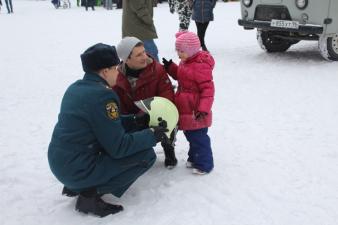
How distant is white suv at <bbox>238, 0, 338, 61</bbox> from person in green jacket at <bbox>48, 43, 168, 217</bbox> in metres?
5.15

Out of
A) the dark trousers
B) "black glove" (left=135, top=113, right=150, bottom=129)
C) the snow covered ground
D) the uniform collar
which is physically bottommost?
the snow covered ground

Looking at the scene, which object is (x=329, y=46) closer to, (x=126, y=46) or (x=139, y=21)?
(x=139, y=21)

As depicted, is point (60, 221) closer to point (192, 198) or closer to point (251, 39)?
point (192, 198)

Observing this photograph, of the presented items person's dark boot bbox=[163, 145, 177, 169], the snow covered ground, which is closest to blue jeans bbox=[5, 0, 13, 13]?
the snow covered ground

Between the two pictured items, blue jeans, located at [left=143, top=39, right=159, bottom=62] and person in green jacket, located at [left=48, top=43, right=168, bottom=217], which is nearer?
person in green jacket, located at [left=48, top=43, right=168, bottom=217]

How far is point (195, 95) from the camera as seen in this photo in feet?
12.5

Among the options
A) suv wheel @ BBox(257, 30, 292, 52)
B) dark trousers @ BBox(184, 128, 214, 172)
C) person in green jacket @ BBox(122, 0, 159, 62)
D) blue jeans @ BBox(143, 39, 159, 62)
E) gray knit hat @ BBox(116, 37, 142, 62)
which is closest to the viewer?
gray knit hat @ BBox(116, 37, 142, 62)

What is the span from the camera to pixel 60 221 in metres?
3.28

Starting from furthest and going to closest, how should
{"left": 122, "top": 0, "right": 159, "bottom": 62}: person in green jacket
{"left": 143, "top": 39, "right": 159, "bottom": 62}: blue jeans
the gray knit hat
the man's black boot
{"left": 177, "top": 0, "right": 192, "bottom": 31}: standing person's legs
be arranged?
{"left": 177, "top": 0, "right": 192, "bottom": 31}: standing person's legs → {"left": 143, "top": 39, "right": 159, "bottom": 62}: blue jeans → {"left": 122, "top": 0, "right": 159, "bottom": 62}: person in green jacket → the gray knit hat → the man's black boot

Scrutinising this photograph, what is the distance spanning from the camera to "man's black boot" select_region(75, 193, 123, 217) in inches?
129

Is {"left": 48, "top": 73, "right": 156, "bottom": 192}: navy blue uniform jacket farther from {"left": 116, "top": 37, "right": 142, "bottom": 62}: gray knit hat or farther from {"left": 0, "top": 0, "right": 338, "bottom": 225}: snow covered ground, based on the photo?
{"left": 116, "top": 37, "right": 142, "bottom": 62}: gray knit hat

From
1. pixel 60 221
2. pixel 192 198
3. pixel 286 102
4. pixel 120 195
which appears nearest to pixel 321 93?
pixel 286 102

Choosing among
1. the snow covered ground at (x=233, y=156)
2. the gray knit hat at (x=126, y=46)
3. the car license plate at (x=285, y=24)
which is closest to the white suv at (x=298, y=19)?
the car license plate at (x=285, y=24)

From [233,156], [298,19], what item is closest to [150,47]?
[233,156]
